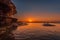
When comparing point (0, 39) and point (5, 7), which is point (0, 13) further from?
point (0, 39)

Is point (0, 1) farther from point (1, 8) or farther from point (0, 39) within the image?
point (0, 39)

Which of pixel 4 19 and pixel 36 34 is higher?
pixel 4 19

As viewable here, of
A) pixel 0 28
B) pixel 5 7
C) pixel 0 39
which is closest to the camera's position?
pixel 0 39

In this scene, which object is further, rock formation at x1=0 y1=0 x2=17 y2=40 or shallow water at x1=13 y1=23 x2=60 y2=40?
shallow water at x1=13 y1=23 x2=60 y2=40

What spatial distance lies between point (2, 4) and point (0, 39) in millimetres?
4247

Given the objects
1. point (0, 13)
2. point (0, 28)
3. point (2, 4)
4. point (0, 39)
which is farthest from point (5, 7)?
point (0, 39)

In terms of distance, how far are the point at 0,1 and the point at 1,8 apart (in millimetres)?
887

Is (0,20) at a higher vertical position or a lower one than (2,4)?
lower

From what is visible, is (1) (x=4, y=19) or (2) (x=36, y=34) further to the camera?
(2) (x=36, y=34)

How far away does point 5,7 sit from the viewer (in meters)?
16.2

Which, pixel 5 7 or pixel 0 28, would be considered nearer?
pixel 0 28

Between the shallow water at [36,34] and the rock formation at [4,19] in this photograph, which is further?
the shallow water at [36,34]

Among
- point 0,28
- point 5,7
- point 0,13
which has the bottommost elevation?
point 0,28

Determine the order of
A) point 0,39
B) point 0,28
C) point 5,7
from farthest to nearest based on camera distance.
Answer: point 5,7 → point 0,28 → point 0,39
